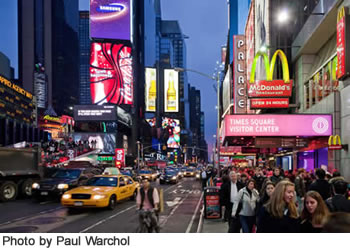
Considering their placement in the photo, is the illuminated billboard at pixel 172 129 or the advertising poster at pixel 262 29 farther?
the illuminated billboard at pixel 172 129

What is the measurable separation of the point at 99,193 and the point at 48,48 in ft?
552

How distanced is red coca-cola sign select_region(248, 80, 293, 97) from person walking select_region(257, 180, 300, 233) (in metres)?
19.4

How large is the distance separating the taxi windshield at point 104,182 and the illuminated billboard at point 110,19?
9443 centimetres

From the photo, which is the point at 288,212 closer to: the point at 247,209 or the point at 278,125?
the point at 247,209

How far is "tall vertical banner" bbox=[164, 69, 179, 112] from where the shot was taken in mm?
129750

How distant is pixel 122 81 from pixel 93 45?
12.8 metres

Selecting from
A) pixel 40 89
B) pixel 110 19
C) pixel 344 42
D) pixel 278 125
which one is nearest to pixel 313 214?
pixel 344 42

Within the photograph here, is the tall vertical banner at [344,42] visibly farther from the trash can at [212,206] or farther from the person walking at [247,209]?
the person walking at [247,209]

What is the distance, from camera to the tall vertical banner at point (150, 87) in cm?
13275

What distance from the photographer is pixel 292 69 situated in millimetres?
28250

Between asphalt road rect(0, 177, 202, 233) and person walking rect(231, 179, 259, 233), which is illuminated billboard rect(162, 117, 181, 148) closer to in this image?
asphalt road rect(0, 177, 202, 233)

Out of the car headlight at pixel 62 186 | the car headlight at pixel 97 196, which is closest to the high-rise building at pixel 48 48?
the car headlight at pixel 62 186

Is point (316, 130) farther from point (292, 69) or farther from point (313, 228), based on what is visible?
point (313, 228)
